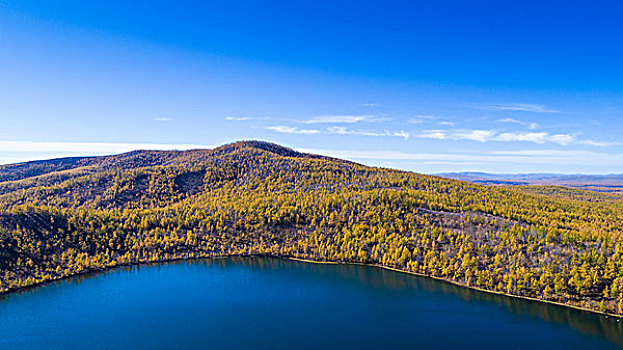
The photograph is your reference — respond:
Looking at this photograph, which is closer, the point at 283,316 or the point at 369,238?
the point at 283,316

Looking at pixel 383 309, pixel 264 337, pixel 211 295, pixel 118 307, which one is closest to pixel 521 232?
pixel 383 309

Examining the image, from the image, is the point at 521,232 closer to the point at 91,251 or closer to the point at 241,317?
the point at 241,317

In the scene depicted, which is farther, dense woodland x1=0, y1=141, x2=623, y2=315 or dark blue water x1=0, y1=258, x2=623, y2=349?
dense woodland x1=0, y1=141, x2=623, y2=315

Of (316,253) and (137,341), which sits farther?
(316,253)

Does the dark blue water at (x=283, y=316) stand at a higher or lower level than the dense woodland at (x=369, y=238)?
lower

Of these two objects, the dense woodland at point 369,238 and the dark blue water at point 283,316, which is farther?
the dense woodland at point 369,238

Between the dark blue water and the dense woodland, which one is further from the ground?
the dense woodland

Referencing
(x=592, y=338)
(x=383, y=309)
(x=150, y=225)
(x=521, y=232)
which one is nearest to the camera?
(x=592, y=338)

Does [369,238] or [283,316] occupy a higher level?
[369,238]
